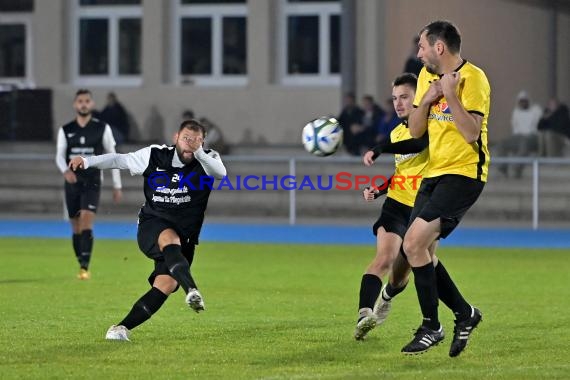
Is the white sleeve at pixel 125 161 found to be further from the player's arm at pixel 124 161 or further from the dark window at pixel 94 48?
the dark window at pixel 94 48

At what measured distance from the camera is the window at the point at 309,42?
108 ft

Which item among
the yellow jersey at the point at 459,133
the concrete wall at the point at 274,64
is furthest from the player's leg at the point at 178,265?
the concrete wall at the point at 274,64

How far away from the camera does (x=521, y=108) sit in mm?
28016

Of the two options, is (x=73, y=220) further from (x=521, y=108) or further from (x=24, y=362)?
(x=521, y=108)

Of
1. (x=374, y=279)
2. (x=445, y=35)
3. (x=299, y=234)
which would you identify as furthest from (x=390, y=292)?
(x=299, y=234)

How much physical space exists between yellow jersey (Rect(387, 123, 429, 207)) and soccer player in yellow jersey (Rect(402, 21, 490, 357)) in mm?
864

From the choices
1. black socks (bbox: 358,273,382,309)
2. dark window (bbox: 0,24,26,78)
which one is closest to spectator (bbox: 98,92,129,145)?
dark window (bbox: 0,24,26,78)

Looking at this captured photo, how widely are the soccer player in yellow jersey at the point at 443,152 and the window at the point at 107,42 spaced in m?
24.7

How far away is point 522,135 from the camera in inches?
1043

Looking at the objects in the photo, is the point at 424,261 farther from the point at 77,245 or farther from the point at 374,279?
the point at 77,245

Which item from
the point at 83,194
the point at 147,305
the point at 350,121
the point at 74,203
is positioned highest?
the point at 350,121

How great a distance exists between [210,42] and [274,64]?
76.2 inches

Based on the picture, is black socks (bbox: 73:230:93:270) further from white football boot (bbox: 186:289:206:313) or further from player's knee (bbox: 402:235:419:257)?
player's knee (bbox: 402:235:419:257)

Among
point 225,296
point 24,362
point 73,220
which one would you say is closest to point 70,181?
point 73,220
